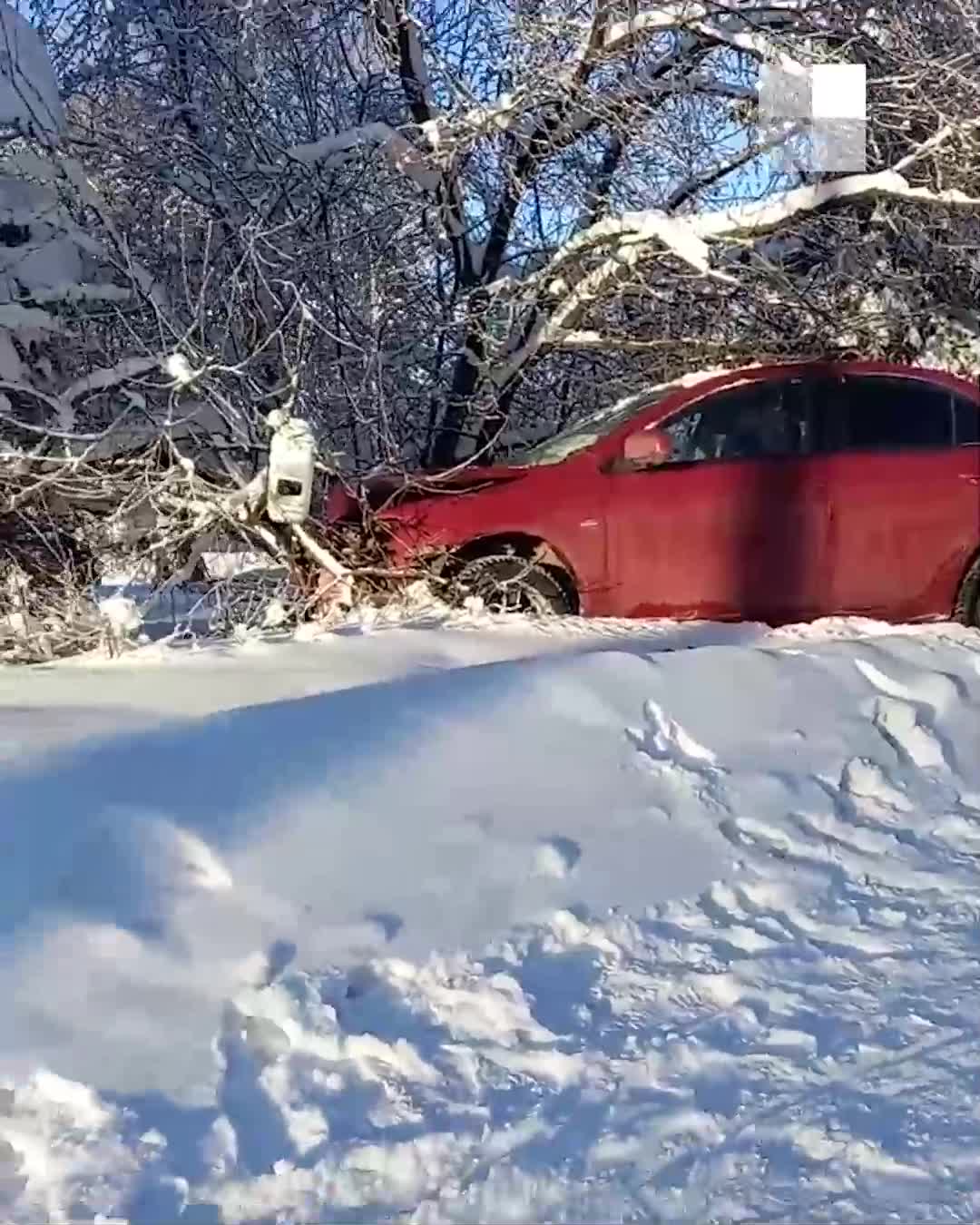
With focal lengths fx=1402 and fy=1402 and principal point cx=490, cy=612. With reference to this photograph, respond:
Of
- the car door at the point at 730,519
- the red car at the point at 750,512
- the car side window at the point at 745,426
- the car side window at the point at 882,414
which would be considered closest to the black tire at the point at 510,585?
the red car at the point at 750,512

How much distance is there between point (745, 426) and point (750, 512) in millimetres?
468

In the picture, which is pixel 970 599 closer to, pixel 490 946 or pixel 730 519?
pixel 730 519

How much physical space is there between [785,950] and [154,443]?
5071mm

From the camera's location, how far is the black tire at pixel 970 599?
7.24 meters

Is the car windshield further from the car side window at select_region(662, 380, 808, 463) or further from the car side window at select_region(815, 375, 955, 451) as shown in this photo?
the car side window at select_region(815, 375, 955, 451)

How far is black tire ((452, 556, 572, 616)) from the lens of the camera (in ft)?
24.1

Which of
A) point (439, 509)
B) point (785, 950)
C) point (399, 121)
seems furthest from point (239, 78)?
point (785, 950)

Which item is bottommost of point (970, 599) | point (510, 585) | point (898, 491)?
point (970, 599)

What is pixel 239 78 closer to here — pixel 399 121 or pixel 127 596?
pixel 399 121

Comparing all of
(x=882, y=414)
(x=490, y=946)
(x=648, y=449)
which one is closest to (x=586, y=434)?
(x=648, y=449)

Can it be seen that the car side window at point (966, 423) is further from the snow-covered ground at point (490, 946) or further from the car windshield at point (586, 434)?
the snow-covered ground at point (490, 946)

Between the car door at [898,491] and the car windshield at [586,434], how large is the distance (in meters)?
1.06

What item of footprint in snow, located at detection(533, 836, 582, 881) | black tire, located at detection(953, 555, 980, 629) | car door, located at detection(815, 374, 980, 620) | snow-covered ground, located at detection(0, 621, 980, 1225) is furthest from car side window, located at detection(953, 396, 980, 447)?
footprint in snow, located at detection(533, 836, 582, 881)

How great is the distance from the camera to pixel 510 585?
24.1ft
